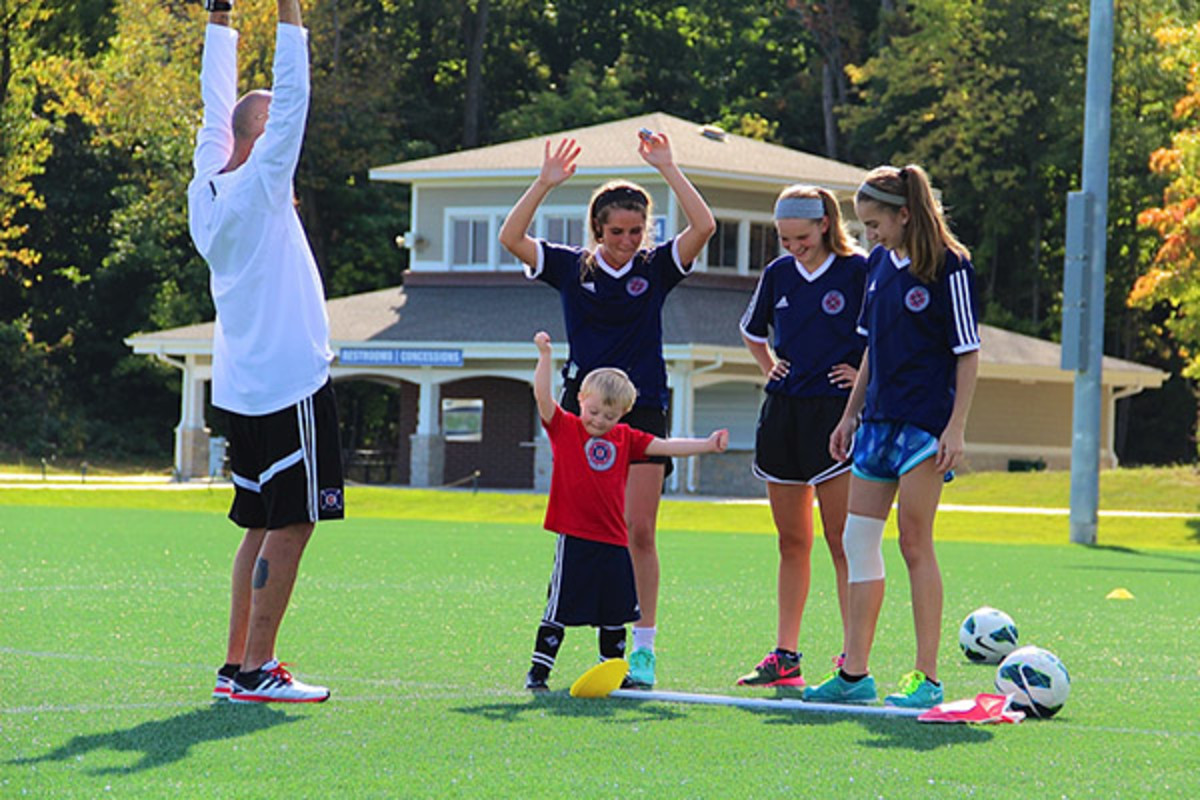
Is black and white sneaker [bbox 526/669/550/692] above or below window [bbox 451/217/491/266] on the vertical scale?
below

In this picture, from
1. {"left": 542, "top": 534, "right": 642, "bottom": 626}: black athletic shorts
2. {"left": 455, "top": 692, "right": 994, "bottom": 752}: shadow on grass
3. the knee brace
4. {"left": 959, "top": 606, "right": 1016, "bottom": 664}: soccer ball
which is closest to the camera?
{"left": 455, "top": 692, "right": 994, "bottom": 752}: shadow on grass

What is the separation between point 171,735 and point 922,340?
324 cm

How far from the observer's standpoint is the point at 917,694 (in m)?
7.29

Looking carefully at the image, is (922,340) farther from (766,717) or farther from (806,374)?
(766,717)

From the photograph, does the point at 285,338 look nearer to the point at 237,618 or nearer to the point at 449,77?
the point at 237,618

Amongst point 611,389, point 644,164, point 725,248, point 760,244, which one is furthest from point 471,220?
point 611,389

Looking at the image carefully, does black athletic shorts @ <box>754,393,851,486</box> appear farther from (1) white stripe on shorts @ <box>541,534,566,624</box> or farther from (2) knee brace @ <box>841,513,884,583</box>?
(1) white stripe on shorts @ <box>541,534,566,624</box>

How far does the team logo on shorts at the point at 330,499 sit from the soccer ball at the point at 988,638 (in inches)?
140

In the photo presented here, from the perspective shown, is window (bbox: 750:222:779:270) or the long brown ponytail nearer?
the long brown ponytail

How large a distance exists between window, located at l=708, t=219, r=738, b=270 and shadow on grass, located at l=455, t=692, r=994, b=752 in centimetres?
3316

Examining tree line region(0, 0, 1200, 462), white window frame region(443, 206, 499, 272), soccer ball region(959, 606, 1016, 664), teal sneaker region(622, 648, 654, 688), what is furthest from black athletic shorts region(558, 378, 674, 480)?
tree line region(0, 0, 1200, 462)

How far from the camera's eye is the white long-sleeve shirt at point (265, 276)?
718cm

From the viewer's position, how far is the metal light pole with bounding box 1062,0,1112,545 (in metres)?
23.4

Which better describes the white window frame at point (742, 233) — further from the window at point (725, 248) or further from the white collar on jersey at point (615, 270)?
the white collar on jersey at point (615, 270)
